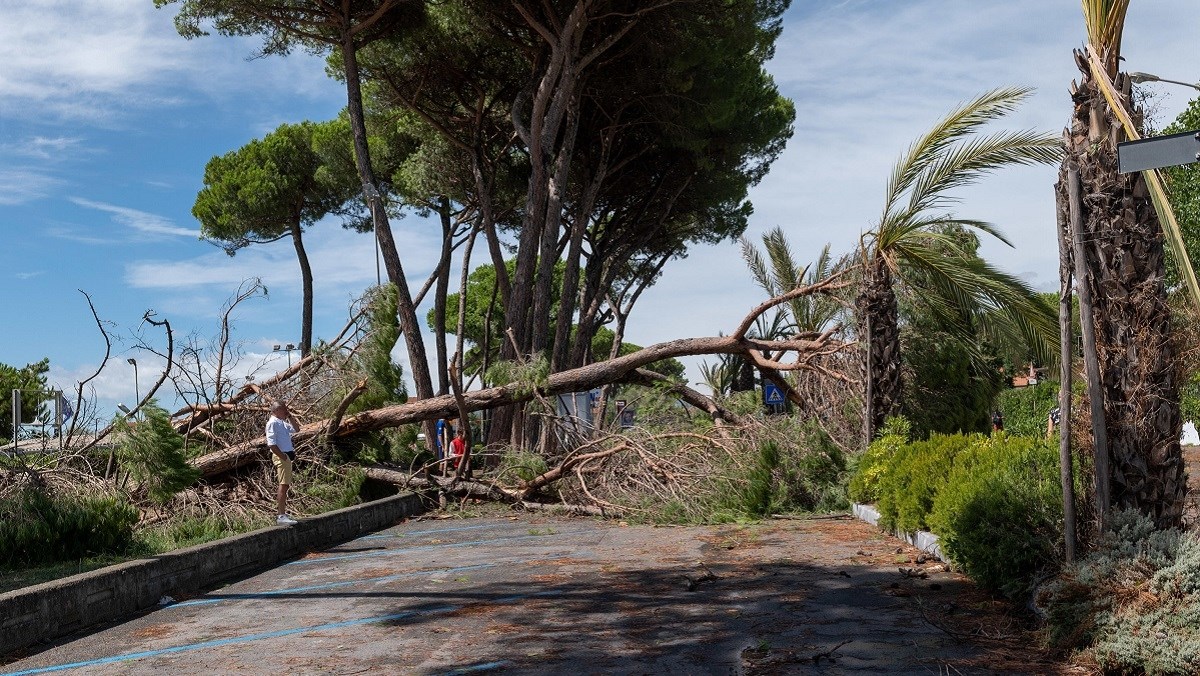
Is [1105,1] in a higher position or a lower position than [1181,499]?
higher

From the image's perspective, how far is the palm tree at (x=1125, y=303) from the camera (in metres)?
5.87

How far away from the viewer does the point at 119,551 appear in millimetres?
10117

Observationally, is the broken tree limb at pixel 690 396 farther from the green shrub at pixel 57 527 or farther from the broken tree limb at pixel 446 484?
the green shrub at pixel 57 527

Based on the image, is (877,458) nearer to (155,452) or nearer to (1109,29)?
(1109,29)

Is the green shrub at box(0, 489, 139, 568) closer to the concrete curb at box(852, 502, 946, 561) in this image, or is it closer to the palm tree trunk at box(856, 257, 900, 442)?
the concrete curb at box(852, 502, 946, 561)

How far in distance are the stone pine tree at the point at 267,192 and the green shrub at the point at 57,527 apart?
2047 centimetres

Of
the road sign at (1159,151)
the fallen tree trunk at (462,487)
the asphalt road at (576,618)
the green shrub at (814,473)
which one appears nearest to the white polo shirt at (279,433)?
the asphalt road at (576,618)

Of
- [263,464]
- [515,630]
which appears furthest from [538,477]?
[515,630]

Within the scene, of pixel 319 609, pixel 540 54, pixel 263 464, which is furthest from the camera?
pixel 540 54

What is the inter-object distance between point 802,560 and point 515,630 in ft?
11.1

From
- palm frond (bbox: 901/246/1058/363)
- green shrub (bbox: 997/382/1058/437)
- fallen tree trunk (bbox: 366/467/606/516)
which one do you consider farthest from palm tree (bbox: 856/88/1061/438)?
green shrub (bbox: 997/382/1058/437)

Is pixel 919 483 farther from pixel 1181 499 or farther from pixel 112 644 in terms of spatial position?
pixel 112 644

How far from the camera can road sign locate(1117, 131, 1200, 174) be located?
491 centimetres

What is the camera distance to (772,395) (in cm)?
1727
